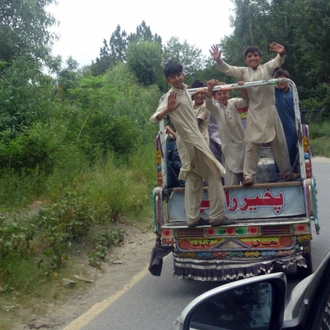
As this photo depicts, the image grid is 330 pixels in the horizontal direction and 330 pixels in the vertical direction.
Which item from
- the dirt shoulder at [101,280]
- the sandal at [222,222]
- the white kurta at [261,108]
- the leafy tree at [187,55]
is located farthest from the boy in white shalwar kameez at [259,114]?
the leafy tree at [187,55]

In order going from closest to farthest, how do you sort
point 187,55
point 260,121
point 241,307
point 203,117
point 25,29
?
1. point 241,307
2. point 260,121
3. point 203,117
4. point 25,29
5. point 187,55

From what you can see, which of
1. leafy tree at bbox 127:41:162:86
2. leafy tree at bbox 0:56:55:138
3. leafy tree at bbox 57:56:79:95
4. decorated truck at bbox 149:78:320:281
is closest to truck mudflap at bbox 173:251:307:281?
decorated truck at bbox 149:78:320:281

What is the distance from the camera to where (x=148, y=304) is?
6.14 metres

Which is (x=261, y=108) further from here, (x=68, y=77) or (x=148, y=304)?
(x=68, y=77)

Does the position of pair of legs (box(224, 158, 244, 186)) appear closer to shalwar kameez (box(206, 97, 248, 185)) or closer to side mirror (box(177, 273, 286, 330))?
shalwar kameez (box(206, 97, 248, 185))

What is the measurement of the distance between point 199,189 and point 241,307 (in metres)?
3.91

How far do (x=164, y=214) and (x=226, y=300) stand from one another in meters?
4.55

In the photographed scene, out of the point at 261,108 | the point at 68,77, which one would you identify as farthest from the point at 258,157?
the point at 68,77

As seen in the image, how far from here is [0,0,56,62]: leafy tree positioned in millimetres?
14461

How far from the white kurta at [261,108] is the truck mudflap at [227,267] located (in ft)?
4.58

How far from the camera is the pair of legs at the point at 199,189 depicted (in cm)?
626

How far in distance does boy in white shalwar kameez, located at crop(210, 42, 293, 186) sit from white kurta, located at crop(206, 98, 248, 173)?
194mm

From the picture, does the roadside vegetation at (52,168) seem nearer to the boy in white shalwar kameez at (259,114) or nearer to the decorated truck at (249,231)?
the decorated truck at (249,231)

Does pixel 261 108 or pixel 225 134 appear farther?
pixel 225 134
